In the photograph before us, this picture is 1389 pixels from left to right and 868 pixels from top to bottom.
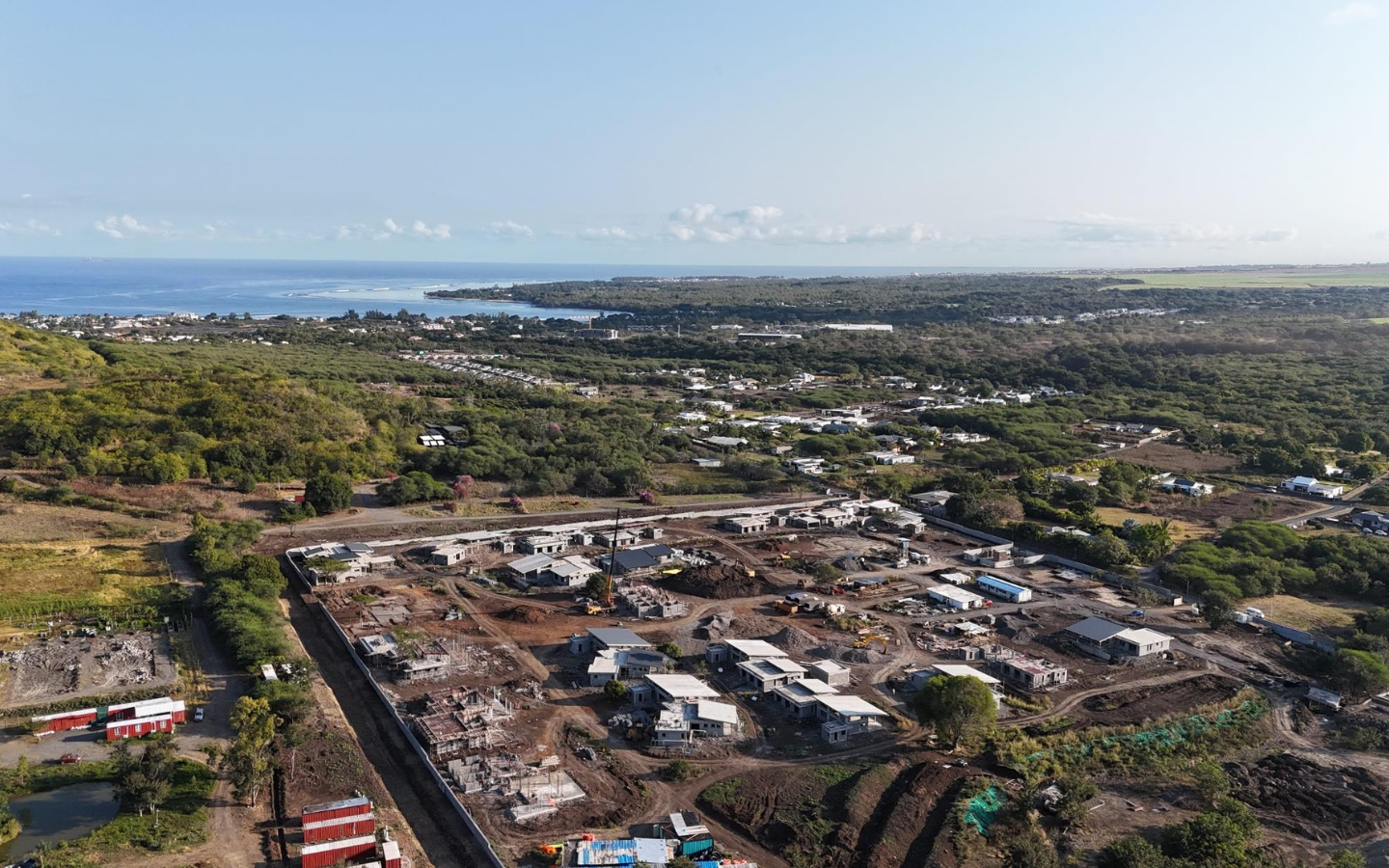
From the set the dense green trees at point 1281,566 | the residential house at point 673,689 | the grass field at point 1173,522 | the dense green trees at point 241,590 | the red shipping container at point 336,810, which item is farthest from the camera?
the grass field at point 1173,522

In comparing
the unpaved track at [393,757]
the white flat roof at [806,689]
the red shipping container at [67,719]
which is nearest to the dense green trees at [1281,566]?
the white flat roof at [806,689]

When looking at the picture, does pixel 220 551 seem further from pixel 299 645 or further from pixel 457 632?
pixel 457 632

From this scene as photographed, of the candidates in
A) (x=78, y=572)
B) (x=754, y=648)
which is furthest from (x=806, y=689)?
(x=78, y=572)

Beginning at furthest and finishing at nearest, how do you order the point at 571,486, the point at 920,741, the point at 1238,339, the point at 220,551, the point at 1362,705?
1. the point at 1238,339
2. the point at 571,486
3. the point at 220,551
4. the point at 1362,705
5. the point at 920,741

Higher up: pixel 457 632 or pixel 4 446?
pixel 4 446

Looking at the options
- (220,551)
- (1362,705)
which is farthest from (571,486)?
(1362,705)

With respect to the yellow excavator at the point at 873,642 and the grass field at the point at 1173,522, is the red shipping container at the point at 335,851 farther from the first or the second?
the grass field at the point at 1173,522
